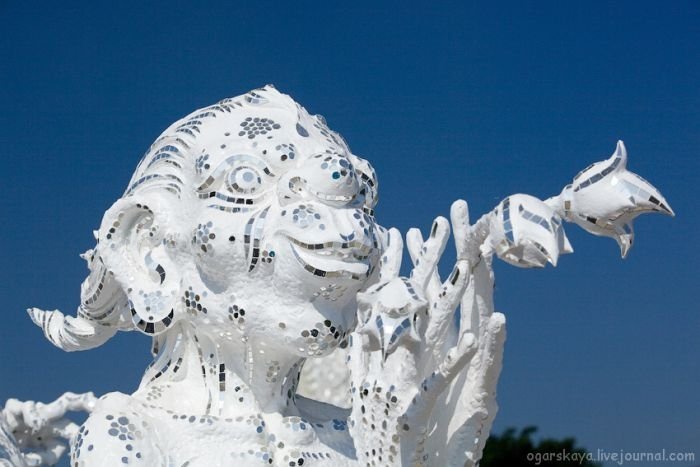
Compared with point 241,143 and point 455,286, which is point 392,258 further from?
point 241,143

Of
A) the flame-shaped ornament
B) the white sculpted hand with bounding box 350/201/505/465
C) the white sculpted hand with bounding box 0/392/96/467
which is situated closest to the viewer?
the flame-shaped ornament

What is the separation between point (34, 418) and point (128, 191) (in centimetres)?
131

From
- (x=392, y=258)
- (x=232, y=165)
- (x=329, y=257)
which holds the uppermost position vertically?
(x=232, y=165)

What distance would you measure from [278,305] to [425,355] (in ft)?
1.45

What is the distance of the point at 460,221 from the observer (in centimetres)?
329

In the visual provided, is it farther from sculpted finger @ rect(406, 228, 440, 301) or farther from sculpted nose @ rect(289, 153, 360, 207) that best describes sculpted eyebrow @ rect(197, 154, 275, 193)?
sculpted finger @ rect(406, 228, 440, 301)

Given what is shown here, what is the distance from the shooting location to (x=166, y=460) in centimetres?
348

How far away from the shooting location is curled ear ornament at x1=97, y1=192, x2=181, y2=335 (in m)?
3.62

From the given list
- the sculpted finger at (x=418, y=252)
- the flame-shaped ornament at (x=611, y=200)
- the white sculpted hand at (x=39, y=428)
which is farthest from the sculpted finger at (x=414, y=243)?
the white sculpted hand at (x=39, y=428)

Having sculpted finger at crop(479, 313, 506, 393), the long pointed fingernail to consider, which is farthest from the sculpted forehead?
sculpted finger at crop(479, 313, 506, 393)

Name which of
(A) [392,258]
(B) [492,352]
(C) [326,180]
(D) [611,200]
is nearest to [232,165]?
(C) [326,180]

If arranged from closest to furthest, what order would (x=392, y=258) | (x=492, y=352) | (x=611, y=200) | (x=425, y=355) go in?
(x=611, y=200), (x=492, y=352), (x=425, y=355), (x=392, y=258)

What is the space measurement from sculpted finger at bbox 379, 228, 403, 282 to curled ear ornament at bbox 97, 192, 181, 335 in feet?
1.95

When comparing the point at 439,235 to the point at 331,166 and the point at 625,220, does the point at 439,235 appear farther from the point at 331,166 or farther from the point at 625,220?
the point at 625,220
